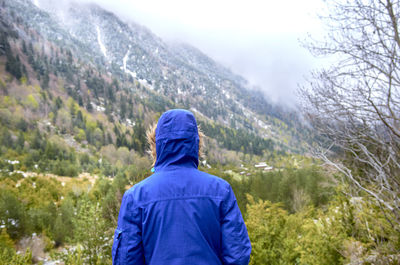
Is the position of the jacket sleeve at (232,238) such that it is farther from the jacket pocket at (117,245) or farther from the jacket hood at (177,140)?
the jacket pocket at (117,245)

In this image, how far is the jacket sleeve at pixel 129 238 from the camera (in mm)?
1278

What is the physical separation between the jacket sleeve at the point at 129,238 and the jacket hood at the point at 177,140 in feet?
0.91

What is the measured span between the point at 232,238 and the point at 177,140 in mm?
627

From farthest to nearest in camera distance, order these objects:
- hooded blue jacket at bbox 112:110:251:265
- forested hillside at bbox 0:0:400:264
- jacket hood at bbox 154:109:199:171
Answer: forested hillside at bbox 0:0:400:264
jacket hood at bbox 154:109:199:171
hooded blue jacket at bbox 112:110:251:265

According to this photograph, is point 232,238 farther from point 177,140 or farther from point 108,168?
point 108,168

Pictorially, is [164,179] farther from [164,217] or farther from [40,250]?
[40,250]

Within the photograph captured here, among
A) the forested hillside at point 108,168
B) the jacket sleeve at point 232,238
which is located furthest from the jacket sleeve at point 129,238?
the forested hillside at point 108,168

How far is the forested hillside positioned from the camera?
→ 17.0 feet

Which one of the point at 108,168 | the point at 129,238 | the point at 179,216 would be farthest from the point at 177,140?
the point at 108,168

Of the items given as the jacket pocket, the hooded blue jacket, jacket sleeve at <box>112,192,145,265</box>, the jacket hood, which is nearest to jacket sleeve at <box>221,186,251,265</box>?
the hooded blue jacket

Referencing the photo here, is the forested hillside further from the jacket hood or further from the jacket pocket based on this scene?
the jacket pocket

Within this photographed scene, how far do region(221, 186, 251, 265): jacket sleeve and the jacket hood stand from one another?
1.08 feet

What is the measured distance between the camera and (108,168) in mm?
55469

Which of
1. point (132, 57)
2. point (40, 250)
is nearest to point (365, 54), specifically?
point (40, 250)
